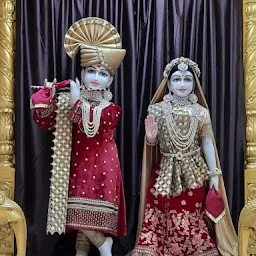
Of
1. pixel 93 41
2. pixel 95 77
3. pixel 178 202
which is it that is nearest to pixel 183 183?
pixel 178 202

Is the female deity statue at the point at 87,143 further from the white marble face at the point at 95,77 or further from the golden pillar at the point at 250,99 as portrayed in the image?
the golden pillar at the point at 250,99

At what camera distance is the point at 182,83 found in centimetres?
275

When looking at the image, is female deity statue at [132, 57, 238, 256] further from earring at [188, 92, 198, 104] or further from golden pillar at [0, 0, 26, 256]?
golden pillar at [0, 0, 26, 256]

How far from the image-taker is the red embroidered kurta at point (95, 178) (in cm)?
263

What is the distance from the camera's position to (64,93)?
2773mm

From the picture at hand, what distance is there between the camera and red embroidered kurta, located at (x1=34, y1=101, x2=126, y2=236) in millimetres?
2629

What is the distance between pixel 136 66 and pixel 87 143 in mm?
621

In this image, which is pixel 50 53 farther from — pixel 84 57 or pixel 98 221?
pixel 98 221

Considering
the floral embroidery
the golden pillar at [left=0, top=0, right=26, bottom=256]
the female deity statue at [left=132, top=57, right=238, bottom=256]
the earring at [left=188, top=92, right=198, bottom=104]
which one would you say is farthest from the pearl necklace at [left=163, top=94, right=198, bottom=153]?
the golden pillar at [left=0, top=0, right=26, bottom=256]

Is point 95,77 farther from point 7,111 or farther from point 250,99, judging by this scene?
point 250,99

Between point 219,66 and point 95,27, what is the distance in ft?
2.50

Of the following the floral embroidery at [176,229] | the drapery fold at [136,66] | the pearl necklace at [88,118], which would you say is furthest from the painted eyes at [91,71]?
the floral embroidery at [176,229]

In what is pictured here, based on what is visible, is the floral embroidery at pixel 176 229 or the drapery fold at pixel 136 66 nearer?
the floral embroidery at pixel 176 229

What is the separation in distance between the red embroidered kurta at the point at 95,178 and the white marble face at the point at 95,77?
0.13 metres
